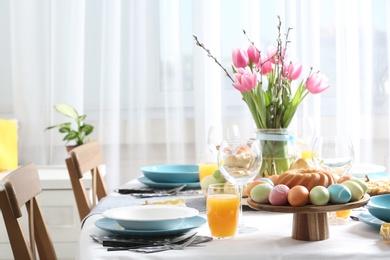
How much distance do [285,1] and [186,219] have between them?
7.13 ft

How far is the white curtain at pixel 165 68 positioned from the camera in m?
3.61

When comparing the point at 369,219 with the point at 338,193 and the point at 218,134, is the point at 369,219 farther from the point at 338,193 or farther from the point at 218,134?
the point at 218,134

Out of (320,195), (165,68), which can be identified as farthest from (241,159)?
(165,68)

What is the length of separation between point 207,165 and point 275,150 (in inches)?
8.8

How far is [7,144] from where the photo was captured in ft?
11.5

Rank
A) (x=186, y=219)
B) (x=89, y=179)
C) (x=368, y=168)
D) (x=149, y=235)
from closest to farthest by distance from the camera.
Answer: (x=149, y=235), (x=186, y=219), (x=368, y=168), (x=89, y=179)

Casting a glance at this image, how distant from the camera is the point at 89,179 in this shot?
320 cm

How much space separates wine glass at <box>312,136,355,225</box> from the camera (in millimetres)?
1722

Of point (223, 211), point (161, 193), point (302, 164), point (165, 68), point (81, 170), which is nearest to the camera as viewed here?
point (223, 211)

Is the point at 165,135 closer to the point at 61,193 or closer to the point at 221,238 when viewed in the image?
the point at 61,193

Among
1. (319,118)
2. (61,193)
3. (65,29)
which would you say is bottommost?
(61,193)

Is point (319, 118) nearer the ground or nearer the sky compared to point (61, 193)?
nearer the sky

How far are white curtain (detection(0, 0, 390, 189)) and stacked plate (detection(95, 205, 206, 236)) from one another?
6.40 feet

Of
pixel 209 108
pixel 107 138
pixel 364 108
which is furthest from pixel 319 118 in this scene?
pixel 107 138
